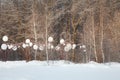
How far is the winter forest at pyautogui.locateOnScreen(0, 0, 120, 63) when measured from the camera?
66.6ft

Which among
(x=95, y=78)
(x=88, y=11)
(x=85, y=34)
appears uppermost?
(x=88, y=11)

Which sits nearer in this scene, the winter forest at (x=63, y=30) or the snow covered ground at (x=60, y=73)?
the snow covered ground at (x=60, y=73)

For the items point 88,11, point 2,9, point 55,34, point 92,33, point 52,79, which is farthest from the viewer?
point 2,9

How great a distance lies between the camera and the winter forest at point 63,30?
20.3m

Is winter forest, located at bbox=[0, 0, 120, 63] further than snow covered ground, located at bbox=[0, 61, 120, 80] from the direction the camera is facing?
Yes

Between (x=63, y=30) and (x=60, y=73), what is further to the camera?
(x=63, y=30)

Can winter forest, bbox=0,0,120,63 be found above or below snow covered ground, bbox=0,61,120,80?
above

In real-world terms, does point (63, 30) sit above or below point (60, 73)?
above

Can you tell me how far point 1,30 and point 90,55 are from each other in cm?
759

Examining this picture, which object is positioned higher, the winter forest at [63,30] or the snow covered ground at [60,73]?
the winter forest at [63,30]

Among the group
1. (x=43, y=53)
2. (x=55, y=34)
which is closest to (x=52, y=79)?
(x=43, y=53)

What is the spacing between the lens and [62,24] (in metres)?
25.1

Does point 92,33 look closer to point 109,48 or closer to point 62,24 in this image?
point 109,48

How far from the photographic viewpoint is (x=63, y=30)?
24797 millimetres
